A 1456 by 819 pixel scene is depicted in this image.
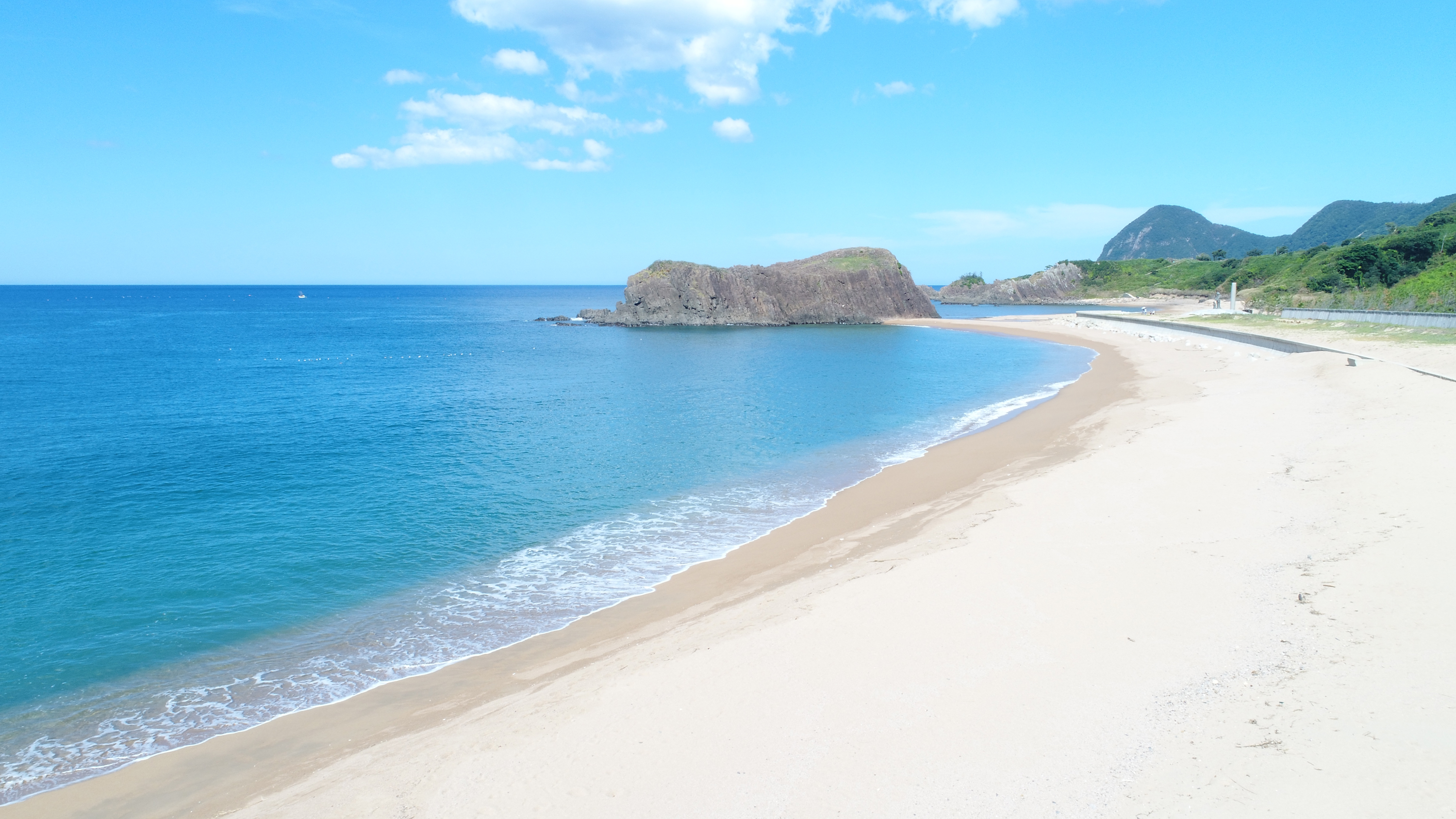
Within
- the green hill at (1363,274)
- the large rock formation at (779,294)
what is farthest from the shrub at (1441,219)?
the large rock formation at (779,294)

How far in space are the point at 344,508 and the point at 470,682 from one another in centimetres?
891

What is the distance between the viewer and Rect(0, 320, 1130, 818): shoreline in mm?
6945

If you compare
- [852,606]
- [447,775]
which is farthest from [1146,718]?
[447,775]

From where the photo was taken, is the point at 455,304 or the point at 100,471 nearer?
the point at 100,471

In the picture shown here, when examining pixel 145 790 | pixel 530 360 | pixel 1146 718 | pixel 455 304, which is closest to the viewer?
pixel 1146 718

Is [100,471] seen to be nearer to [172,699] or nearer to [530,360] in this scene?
[172,699]

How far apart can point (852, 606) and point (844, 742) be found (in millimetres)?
3179

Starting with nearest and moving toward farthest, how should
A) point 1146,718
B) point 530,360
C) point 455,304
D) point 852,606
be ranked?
point 1146,718
point 852,606
point 530,360
point 455,304

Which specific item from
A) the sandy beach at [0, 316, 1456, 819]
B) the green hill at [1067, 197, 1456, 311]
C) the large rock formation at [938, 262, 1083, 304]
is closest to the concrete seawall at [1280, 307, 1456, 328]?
the green hill at [1067, 197, 1456, 311]

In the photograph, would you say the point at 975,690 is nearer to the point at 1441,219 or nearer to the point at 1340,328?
the point at 1340,328

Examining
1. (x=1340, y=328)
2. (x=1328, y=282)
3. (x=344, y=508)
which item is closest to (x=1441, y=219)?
(x=1328, y=282)

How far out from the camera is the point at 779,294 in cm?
9569

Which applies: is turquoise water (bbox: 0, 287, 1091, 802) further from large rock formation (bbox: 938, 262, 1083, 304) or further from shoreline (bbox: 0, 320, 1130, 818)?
large rock formation (bbox: 938, 262, 1083, 304)

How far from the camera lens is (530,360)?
50938 millimetres
